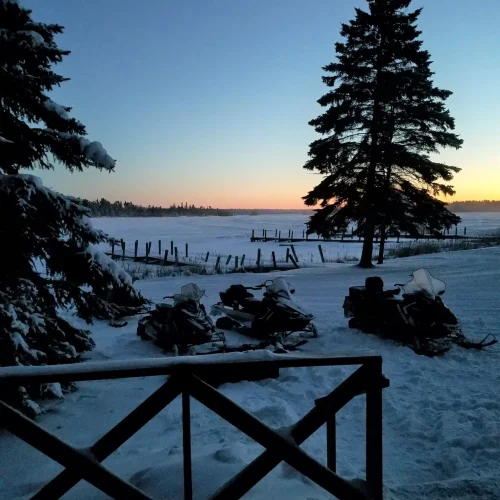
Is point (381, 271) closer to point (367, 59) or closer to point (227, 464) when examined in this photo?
point (367, 59)

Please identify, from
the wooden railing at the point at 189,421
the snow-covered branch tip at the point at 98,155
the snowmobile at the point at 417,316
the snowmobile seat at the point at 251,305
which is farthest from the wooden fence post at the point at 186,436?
the snowmobile seat at the point at 251,305

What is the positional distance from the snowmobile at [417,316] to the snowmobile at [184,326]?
2902 mm

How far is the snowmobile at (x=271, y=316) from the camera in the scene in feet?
24.7

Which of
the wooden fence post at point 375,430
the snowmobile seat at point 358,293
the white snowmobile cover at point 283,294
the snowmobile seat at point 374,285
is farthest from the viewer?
the snowmobile seat at point 358,293

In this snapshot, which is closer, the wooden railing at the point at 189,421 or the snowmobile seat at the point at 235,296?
the wooden railing at the point at 189,421

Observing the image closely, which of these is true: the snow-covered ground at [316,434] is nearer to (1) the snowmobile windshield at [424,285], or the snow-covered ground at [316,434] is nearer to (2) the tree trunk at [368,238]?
(1) the snowmobile windshield at [424,285]

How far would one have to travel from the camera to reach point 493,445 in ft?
13.4

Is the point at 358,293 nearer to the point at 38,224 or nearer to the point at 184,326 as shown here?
the point at 184,326

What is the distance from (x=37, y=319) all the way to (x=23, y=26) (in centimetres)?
341

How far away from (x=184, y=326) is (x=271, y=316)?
1522mm

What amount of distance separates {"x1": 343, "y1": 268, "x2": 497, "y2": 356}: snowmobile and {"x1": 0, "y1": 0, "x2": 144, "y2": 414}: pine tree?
15.1 ft

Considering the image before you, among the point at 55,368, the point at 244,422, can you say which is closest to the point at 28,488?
the point at 55,368

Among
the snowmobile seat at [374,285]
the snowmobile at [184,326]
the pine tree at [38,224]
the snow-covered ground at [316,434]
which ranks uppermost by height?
the pine tree at [38,224]

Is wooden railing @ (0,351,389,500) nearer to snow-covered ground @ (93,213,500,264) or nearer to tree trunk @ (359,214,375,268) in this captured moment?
tree trunk @ (359,214,375,268)
